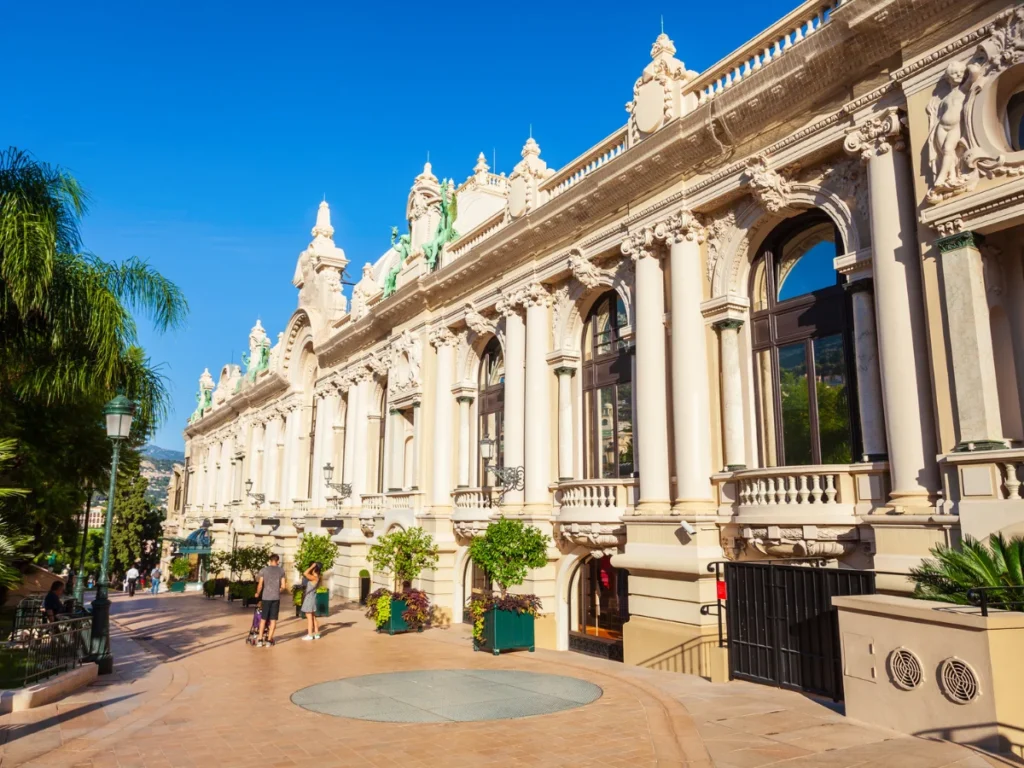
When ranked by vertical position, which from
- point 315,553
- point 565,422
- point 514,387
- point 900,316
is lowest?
point 315,553

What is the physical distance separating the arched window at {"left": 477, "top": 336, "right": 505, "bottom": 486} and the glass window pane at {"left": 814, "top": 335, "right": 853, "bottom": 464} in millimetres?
10006

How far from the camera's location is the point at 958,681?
7504 millimetres

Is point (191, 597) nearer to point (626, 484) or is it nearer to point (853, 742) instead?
point (626, 484)

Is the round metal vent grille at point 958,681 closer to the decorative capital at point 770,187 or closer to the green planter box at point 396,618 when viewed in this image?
the decorative capital at point 770,187

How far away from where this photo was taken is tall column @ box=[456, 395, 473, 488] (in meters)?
23.4

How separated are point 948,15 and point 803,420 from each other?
6.59 meters

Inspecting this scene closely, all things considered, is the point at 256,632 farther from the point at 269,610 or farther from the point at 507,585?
the point at 507,585

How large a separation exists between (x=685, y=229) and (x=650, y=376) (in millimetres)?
2971

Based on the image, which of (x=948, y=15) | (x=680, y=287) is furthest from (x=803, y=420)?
(x=948, y=15)

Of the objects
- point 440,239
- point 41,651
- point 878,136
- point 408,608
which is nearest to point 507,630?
point 408,608

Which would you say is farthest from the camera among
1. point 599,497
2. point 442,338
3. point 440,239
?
point 440,239

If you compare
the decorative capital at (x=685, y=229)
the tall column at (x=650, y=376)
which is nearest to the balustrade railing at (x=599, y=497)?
the tall column at (x=650, y=376)

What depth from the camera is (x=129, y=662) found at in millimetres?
14953

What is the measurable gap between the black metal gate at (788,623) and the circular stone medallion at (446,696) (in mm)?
2312
